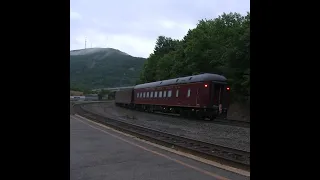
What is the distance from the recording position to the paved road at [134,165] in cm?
630

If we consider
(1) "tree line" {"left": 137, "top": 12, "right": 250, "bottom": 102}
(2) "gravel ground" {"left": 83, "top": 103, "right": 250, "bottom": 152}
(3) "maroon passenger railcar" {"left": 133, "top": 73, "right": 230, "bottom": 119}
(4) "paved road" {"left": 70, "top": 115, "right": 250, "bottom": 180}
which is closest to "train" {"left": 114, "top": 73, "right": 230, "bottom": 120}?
(3) "maroon passenger railcar" {"left": 133, "top": 73, "right": 230, "bottom": 119}

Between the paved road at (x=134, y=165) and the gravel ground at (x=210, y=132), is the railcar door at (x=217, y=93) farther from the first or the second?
the paved road at (x=134, y=165)

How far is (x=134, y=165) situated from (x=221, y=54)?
30186mm

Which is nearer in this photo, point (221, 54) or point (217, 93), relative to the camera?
point (217, 93)

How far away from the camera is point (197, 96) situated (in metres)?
22.7

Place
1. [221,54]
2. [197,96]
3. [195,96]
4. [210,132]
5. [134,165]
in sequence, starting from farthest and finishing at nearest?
[221,54] → [195,96] → [197,96] → [210,132] → [134,165]

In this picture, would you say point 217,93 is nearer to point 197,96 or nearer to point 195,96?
point 197,96

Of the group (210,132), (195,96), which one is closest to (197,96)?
(195,96)

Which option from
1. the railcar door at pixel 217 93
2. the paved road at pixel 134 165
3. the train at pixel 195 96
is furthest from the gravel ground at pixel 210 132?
the paved road at pixel 134 165

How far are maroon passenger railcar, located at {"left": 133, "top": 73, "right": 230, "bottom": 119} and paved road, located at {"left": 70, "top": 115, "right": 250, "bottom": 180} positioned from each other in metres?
12.4

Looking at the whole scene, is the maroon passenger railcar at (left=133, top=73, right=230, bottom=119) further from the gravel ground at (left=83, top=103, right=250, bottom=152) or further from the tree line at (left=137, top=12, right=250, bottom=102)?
the tree line at (left=137, top=12, right=250, bottom=102)

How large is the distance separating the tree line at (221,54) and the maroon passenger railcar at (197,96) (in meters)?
3.22
